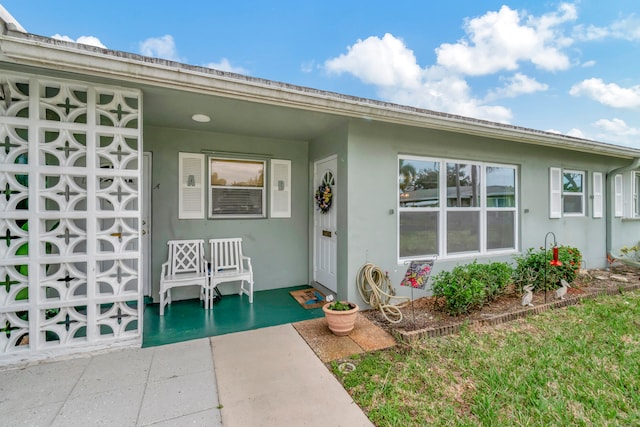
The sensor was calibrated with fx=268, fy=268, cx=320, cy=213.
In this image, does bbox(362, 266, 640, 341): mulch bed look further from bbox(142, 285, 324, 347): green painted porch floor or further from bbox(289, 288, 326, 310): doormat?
bbox(142, 285, 324, 347): green painted porch floor

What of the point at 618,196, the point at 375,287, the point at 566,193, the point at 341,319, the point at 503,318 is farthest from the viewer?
the point at 618,196

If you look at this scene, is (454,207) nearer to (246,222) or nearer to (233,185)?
(246,222)

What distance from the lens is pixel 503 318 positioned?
3.33 metres

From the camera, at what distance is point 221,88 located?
2555 mm

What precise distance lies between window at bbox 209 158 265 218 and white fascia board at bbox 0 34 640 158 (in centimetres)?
185

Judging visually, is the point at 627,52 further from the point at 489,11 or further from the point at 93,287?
the point at 93,287

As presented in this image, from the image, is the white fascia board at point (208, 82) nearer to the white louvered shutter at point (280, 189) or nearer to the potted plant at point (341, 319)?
the white louvered shutter at point (280, 189)

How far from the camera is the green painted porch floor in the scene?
304 cm

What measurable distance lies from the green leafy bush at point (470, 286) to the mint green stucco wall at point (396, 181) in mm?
556

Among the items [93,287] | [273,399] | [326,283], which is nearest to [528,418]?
[273,399]

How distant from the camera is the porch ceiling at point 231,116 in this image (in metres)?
2.93

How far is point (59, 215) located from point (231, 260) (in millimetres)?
2130

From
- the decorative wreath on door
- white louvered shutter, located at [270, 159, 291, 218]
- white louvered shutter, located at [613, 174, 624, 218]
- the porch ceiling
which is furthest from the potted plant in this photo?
white louvered shutter, located at [613, 174, 624, 218]

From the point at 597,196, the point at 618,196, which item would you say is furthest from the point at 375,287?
the point at 618,196
